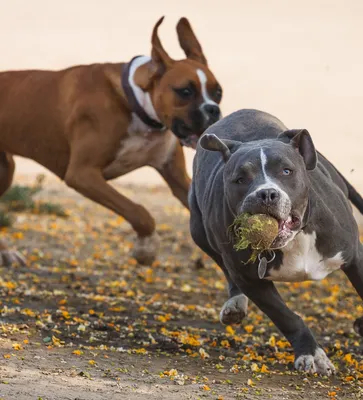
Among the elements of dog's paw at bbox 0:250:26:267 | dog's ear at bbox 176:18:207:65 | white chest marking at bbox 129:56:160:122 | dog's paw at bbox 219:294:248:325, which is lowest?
dog's paw at bbox 0:250:26:267

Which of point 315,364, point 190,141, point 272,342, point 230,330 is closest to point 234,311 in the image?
point 272,342

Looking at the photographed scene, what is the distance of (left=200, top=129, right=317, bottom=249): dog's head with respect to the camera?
465 centimetres

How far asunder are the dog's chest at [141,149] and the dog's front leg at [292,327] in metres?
2.72

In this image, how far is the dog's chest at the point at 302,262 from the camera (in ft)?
16.9

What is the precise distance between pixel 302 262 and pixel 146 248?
112 inches

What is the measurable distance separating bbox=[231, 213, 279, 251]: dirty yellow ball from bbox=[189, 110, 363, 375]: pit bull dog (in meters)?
0.03

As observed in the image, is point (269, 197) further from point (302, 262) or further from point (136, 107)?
point (136, 107)

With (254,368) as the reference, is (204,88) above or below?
above

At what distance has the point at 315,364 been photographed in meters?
5.33

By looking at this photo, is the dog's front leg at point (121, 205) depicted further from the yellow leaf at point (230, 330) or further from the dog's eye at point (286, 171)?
the dog's eye at point (286, 171)

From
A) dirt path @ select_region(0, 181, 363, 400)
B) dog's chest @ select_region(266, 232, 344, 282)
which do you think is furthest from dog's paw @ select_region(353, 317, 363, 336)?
dog's chest @ select_region(266, 232, 344, 282)

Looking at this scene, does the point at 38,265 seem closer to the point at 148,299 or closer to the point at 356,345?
the point at 148,299

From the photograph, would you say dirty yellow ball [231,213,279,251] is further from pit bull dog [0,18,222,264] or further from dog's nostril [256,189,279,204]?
pit bull dog [0,18,222,264]

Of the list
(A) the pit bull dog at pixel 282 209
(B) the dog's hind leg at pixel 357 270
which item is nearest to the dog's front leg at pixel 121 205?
(A) the pit bull dog at pixel 282 209
